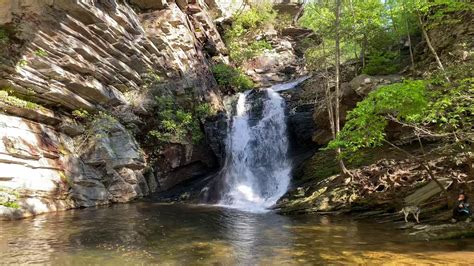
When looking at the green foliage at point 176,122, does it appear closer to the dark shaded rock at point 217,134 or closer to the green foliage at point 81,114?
the dark shaded rock at point 217,134

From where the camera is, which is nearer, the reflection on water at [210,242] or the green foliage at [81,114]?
the reflection on water at [210,242]

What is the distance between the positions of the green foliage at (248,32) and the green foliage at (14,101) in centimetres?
2303

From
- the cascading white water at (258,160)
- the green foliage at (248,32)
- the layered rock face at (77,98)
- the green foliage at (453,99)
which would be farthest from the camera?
the green foliage at (248,32)

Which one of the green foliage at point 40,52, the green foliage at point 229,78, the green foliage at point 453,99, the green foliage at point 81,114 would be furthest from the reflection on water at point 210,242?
the green foliage at point 229,78

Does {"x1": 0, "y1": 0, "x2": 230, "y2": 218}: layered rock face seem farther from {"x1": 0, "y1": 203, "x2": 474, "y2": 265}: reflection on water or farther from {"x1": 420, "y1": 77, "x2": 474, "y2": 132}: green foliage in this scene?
{"x1": 420, "y1": 77, "x2": 474, "y2": 132}: green foliage

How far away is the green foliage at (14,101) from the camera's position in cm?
1608

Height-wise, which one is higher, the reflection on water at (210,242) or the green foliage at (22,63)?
the green foliage at (22,63)

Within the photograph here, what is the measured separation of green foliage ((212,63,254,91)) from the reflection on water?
59.4ft

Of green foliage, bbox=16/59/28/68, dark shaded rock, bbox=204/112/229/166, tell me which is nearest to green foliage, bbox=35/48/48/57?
green foliage, bbox=16/59/28/68

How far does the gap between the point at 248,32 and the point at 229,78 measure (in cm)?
1103

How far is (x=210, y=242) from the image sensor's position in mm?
10352

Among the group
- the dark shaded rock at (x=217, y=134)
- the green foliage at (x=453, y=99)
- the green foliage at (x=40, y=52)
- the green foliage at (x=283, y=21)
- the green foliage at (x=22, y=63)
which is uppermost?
the green foliage at (x=283, y=21)

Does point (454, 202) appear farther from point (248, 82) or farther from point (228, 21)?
point (228, 21)

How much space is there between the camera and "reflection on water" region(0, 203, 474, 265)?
8.22m
